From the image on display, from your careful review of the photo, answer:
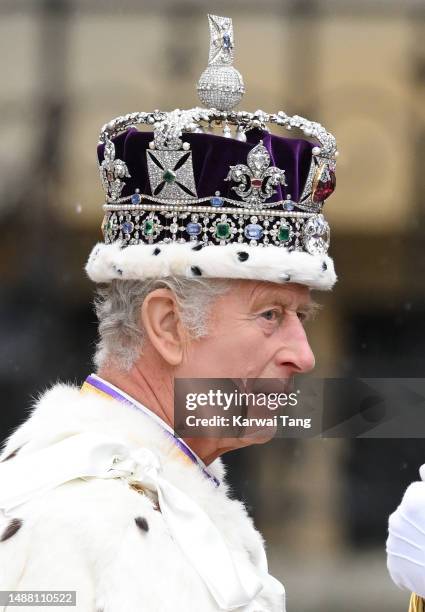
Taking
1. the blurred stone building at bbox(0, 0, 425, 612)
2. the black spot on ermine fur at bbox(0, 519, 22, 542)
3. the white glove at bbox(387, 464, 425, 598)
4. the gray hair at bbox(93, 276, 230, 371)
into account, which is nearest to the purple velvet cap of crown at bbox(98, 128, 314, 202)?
the gray hair at bbox(93, 276, 230, 371)

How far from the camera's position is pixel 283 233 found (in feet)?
8.33

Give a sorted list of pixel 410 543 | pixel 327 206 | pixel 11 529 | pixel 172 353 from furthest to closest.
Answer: pixel 327 206 < pixel 172 353 < pixel 410 543 < pixel 11 529

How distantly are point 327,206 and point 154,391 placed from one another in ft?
11.1

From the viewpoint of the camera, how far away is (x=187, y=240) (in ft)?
8.24

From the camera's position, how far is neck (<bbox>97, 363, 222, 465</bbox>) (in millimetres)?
2418

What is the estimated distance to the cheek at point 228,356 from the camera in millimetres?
2447

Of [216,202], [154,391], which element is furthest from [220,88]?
[154,391]

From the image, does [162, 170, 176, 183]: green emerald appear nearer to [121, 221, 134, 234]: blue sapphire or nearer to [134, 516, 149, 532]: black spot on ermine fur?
[121, 221, 134, 234]: blue sapphire

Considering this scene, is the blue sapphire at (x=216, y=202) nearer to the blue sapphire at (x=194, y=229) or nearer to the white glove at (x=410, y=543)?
the blue sapphire at (x=194, y=229)

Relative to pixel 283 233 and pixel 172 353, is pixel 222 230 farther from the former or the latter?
pixel 172 353

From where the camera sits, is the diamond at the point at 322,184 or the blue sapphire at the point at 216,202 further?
the diamond at the point at 322,184

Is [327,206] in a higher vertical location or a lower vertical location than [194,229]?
higher

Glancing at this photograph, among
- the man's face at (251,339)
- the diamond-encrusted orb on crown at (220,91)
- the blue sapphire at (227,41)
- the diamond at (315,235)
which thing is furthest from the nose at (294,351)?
the blue sapphire at (227,41)

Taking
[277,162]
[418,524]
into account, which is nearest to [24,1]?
[277,162]
